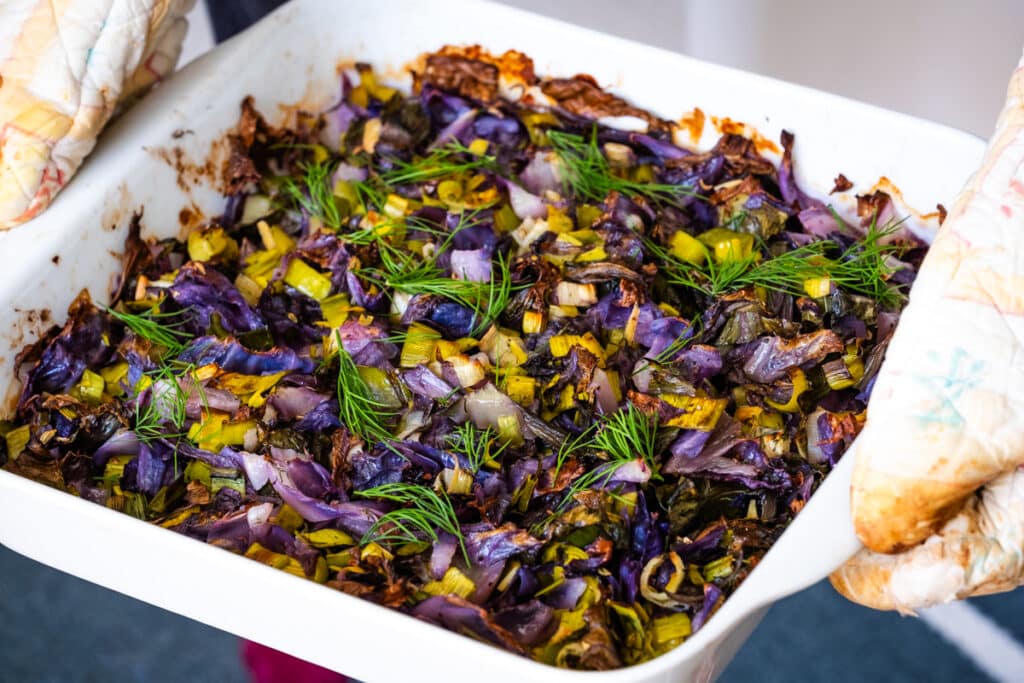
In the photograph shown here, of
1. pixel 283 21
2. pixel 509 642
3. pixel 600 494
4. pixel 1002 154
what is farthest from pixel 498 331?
pixel 283 21

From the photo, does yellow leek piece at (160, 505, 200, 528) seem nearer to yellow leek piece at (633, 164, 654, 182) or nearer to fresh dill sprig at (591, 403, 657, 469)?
fresh dill sprig at (591, 403, 657, 469)

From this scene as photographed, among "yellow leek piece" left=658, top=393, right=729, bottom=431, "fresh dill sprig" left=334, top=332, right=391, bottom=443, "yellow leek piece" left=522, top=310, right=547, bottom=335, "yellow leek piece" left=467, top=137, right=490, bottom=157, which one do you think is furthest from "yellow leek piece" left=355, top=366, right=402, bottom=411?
"yellow leek piece" left=467, top=137, right=490, bottom=157

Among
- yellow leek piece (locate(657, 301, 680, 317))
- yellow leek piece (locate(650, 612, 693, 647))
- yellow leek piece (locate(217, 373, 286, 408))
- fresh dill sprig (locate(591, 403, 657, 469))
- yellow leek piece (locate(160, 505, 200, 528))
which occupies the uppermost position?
yellow leek piece (locate(657, 301, 680, 317))

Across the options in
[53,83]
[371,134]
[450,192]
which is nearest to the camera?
[53,83]

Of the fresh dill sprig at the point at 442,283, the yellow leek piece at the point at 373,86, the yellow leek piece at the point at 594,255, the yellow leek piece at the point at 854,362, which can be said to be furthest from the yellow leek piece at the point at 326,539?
the yellow leek piece at the point at 373,86

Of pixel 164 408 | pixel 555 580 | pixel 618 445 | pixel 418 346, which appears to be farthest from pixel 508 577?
pixel 164 408

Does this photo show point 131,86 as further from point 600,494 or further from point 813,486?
point 813,486

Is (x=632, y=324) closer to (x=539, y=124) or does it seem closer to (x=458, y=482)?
(x=458, y=482)
